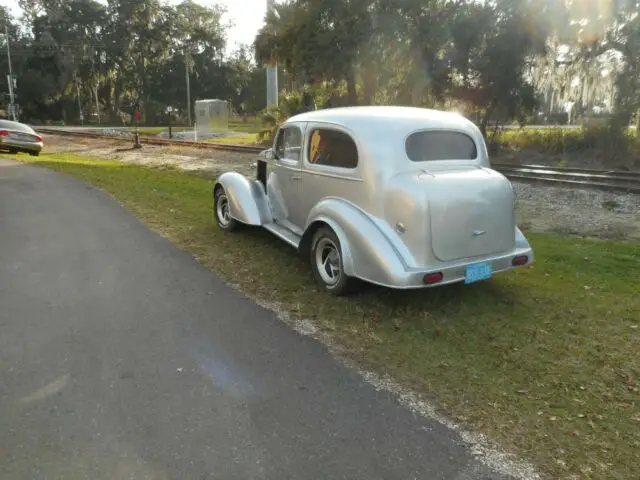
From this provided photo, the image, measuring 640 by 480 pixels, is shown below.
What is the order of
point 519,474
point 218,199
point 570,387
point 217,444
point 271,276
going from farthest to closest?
point 218,199
point 271,276
point 570,387
point 217,444
point 519,474

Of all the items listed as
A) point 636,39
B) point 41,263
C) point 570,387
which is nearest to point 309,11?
point 636,39

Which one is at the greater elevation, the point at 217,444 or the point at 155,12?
the point at 155,12

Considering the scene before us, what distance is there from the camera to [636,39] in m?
18.6

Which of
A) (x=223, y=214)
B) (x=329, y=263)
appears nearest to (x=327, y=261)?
(x=329, y=263)

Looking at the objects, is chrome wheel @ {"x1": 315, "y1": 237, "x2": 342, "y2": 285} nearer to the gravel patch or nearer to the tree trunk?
the gravel patch

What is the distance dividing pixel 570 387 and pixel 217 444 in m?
2.31

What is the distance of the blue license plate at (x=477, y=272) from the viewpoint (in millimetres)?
4594

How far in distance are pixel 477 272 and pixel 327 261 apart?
58.3 inches

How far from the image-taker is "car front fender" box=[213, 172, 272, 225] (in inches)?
260

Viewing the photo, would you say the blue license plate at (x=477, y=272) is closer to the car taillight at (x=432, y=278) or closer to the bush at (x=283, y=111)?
the car taillight at (x=432, y=278)

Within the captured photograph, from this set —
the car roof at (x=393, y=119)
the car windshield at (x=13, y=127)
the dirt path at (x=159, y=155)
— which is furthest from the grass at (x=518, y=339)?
the car windshield at (x=13, y=127)

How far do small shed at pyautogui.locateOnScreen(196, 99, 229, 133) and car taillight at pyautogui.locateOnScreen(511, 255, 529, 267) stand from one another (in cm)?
3202

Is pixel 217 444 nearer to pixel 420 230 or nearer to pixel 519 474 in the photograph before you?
pixel 519 474

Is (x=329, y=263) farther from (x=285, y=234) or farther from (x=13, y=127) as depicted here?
(x=13, y=127)
